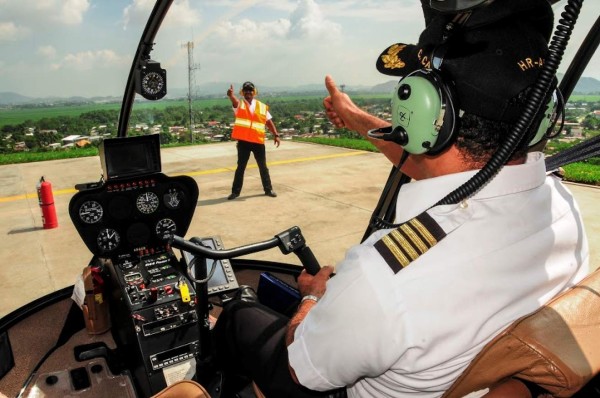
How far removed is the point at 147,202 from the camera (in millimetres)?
2676

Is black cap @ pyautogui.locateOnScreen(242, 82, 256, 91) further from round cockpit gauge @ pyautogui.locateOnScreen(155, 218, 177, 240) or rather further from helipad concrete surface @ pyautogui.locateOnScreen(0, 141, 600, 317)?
round cockpit gauge @ pyautogui.locateOnScreen(155, 218, 177, 240)

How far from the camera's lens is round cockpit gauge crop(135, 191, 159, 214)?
8.70 feet

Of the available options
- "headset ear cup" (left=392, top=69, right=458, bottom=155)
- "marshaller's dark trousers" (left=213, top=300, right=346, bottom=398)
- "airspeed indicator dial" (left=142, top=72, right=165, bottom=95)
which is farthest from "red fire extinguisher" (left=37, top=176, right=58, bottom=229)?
"headset ear cup" (left=392, top=69, right=458, bottom=155)

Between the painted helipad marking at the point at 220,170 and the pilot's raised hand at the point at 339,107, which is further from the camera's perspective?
the painted helipad marking at the point at 220,170

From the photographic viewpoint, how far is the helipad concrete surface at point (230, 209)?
3.96 m

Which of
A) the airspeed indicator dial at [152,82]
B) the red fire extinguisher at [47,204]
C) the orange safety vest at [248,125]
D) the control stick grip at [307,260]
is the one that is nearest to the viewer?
the control stick grip at [307,260]

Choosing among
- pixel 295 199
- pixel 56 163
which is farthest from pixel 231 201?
pixel 56 163

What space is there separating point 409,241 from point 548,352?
0.33 meters

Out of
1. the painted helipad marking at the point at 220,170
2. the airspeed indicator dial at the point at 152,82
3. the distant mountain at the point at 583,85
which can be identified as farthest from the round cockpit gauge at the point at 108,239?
the painted helipad marking at the point at 220,170

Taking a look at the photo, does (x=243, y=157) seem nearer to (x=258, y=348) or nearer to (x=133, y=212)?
(x=133, y=212)

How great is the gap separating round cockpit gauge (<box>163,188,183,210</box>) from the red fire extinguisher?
8.45 feet

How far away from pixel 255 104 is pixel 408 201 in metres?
5.18

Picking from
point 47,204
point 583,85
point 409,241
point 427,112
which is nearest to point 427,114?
point 427,112

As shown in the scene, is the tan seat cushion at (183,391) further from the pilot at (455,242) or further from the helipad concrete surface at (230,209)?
the helipad concrete surface at (230,209)
